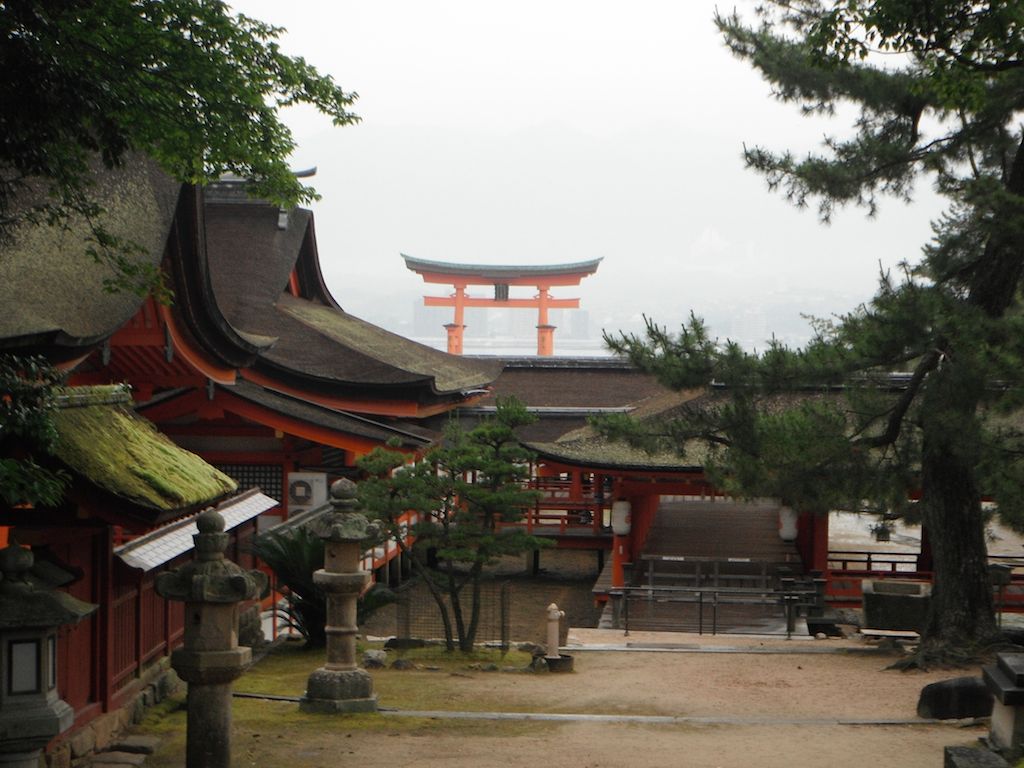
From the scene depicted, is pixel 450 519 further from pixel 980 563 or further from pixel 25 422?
pixel 25 422

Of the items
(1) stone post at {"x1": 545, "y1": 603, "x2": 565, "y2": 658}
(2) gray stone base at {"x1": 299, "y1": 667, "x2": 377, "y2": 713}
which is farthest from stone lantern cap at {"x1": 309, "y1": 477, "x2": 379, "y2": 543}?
(1) stone post at {"x1": 545, "y1": 603, "x2": 565, "y2": 658}

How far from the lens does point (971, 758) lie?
7.82m

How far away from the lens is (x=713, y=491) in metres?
20.8

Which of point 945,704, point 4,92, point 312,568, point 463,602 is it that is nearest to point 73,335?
point 4,92

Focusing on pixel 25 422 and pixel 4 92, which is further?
pixel 4 92

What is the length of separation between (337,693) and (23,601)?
4.72 metres

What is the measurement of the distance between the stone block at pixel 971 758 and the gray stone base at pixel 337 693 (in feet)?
16.1

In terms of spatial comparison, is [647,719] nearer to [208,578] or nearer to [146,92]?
[208,578]

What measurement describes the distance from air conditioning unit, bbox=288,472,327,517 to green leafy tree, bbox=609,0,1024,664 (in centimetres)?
490

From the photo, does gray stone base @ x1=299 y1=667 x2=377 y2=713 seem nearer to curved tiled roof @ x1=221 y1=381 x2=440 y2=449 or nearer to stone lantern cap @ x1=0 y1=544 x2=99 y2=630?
stone lantern cap @ x1=0 y1=544 x2=99 y2=630

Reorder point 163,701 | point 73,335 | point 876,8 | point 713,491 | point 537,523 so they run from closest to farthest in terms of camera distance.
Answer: point 876,8, point 73,335, point 163,701, point 713,491, point 537,523

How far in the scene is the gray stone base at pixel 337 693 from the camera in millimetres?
10984

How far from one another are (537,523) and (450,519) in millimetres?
10376

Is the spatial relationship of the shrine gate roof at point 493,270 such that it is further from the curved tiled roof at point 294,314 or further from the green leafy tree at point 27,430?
the green leafy tree at point 27,430
